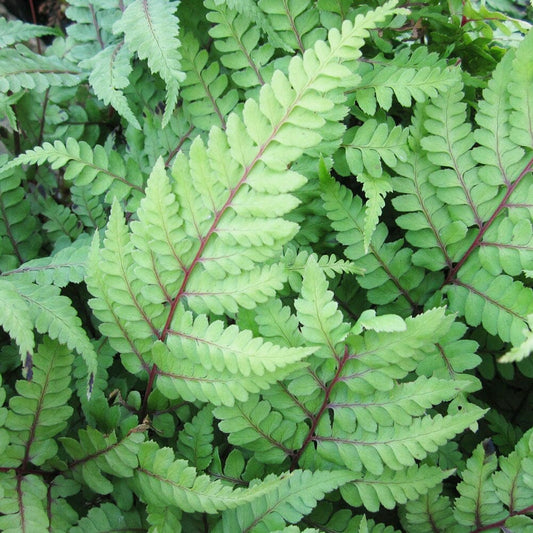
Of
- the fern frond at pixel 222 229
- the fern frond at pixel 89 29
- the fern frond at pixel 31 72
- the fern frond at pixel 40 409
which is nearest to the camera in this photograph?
the fern frond at pixel 222 229

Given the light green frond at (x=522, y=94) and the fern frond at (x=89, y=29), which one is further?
the fern frond at (x=89, y=29)

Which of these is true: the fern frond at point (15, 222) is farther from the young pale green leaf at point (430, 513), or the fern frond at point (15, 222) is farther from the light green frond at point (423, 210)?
the young pale green leaf at point (430, 513)

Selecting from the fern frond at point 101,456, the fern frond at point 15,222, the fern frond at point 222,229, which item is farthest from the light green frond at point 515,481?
the fern frond at point 15,222

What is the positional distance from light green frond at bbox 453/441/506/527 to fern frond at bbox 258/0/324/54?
688mm

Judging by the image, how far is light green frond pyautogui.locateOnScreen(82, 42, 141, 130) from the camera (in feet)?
3.09

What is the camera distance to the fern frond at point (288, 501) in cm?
74

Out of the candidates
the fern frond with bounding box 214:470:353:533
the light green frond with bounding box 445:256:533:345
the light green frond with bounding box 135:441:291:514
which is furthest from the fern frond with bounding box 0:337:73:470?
the light green frond with bounding box 445:256:533:345

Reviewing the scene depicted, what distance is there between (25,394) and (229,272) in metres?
0.33

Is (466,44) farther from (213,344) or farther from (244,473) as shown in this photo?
(244,473)

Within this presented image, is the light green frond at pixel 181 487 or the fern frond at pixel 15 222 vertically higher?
the fern frond at pixel 15 222

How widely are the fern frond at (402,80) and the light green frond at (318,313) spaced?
328mm

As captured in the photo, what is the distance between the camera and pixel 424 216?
94 centimetres

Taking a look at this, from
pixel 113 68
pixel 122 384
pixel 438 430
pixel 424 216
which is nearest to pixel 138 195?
pixel 113 68

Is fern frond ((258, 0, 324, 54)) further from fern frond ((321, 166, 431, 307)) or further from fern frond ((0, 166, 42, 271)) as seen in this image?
fern frond ((0, 166, 42, 271))
